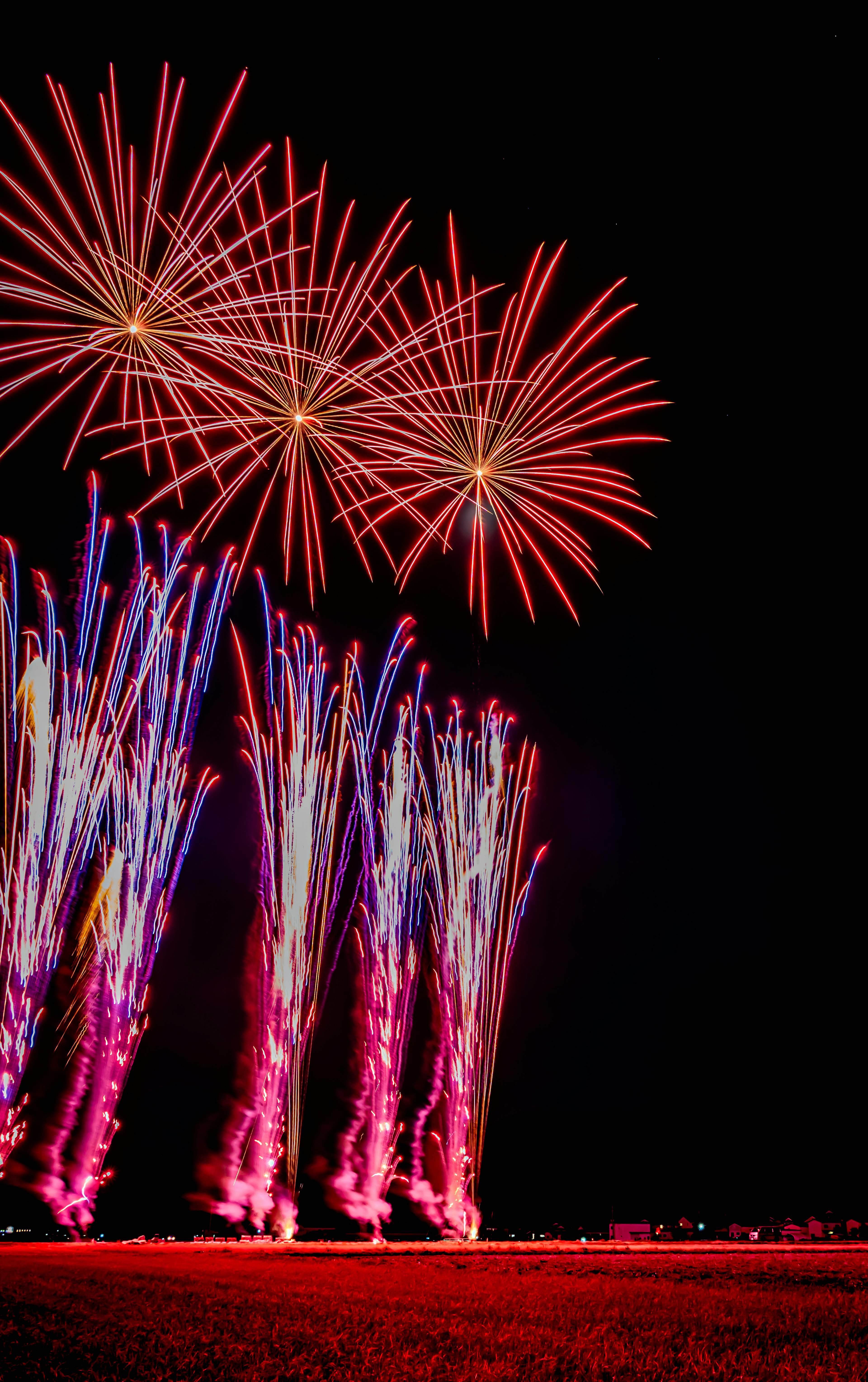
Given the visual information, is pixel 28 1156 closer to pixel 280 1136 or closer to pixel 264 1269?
pixel 280 1136

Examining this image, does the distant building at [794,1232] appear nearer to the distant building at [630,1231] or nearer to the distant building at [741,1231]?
the distant building at [741,1231]

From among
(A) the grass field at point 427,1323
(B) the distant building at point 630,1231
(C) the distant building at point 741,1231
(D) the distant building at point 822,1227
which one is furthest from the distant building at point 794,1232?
(A) the grass field at point 427,1323

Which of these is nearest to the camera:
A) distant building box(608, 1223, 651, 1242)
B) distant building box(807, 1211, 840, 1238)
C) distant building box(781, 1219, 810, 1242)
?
distant building box(608, 1223, 651, 1242)

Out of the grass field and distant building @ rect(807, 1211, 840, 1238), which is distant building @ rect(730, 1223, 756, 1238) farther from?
the grass field

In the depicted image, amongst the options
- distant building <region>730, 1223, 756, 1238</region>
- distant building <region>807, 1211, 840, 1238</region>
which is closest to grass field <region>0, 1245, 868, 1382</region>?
distant building <region>730, 1223, 756, 1238</region>

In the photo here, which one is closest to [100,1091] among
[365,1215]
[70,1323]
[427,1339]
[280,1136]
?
[280,1136]

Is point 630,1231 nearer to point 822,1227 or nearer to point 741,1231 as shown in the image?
point 741,1231
